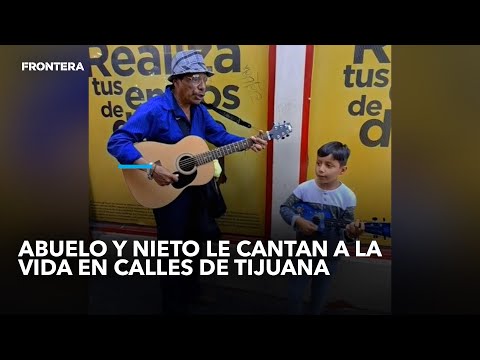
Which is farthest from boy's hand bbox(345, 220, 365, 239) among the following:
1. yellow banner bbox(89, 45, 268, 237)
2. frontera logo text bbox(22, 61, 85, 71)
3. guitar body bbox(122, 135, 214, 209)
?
frontera logo text bbox(22, 61, 85, 71)

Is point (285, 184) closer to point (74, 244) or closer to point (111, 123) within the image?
point (111, 123)

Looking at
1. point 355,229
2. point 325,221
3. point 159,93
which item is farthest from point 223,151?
point 355,229

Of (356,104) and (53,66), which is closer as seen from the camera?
(356,104)

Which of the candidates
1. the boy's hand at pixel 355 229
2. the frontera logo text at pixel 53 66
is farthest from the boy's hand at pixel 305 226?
the frontera logo text at pixel 53 66

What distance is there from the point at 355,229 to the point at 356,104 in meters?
0.76

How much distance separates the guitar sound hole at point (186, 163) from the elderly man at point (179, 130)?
0.08 m

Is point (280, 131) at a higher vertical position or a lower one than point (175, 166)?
higher

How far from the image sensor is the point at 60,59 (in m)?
3.45

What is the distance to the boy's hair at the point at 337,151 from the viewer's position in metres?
3.37

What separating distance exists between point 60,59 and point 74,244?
1.15 meters

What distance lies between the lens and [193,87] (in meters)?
3.41

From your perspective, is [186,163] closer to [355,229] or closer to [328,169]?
[328,169]

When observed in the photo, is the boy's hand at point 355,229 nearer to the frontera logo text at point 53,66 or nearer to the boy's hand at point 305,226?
the boy's hand at point 305,226

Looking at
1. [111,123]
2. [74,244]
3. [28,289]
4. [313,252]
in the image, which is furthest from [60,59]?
[313,252]
